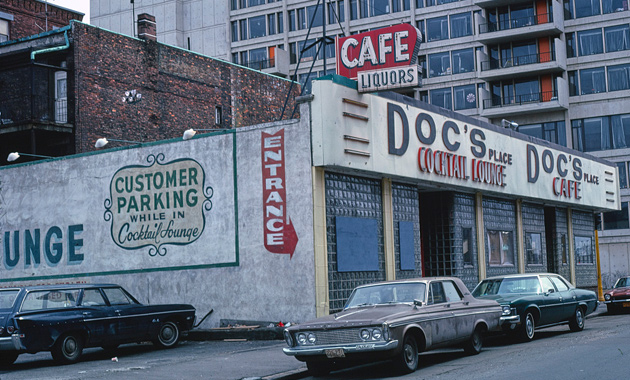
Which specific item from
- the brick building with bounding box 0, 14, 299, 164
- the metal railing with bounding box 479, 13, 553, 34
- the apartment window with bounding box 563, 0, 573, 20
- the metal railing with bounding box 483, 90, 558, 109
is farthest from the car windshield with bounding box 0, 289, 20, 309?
the apartment window with bounding box 563, 0, 573, 20

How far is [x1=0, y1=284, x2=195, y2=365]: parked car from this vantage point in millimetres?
14773

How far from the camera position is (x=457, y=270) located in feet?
80.6

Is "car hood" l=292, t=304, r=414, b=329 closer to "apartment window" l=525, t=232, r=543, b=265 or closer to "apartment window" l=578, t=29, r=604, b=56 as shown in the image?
"apartment window" l=525, t=232, r=543, b=265

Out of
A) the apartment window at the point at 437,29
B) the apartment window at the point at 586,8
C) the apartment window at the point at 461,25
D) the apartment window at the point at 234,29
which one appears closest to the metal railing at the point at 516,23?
the apartment window at the point at 461,25

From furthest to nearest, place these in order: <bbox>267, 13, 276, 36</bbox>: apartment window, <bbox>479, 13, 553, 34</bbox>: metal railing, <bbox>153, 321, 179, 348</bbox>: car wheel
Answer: <bbox>267, 13, 276, 36</bbox>: apartment window
<bbox>479, 13, 553, 34</bbox>: metal railing
<bbox>153, 321, 179, 348</bbox>: car wheel

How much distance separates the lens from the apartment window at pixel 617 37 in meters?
54.2

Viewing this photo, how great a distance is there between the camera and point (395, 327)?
39.1 ft

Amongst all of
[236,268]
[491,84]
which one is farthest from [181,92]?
[491,84]

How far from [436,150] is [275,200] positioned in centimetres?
562

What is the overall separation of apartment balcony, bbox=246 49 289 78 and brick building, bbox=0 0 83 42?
65.6ft

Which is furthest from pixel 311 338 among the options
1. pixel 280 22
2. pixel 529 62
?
pixel 280 22

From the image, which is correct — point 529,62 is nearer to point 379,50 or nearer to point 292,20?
point 292,20

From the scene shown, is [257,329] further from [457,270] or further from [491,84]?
[491,84]

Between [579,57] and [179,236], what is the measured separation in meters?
42.1
